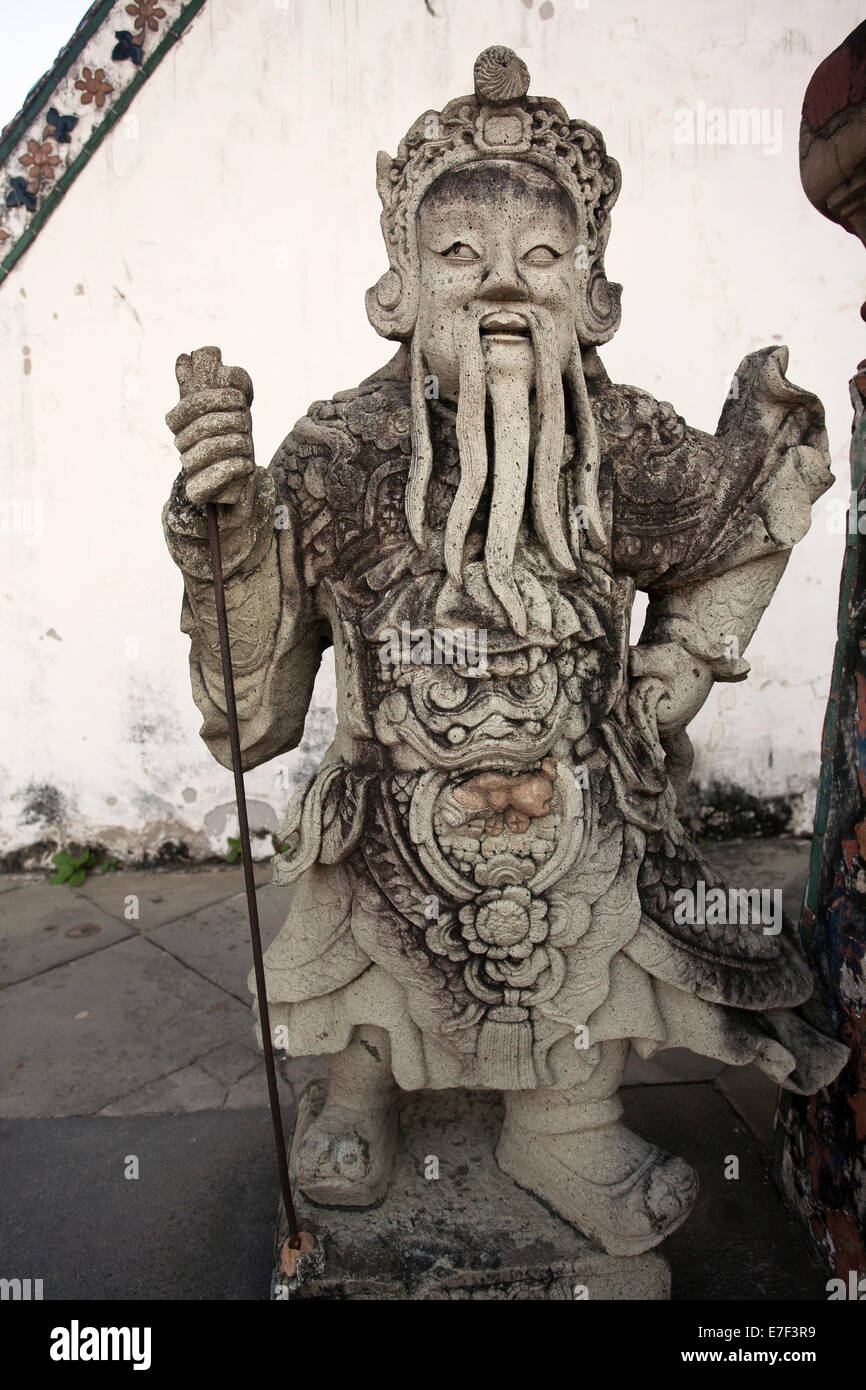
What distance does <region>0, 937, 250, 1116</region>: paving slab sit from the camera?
8.34ft

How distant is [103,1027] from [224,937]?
0.59 metres

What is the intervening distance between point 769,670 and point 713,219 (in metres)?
1.72

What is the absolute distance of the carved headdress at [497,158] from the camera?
165 cm

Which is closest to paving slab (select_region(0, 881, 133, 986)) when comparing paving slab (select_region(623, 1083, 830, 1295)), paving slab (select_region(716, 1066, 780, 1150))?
paving slab (select_region(623, 1083, 830, 1295))

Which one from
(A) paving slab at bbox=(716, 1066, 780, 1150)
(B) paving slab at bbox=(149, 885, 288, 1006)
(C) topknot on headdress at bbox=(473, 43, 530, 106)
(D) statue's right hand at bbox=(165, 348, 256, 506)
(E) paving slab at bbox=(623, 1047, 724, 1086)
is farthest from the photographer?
(B) paving slab at bbox=(149, 885, 288, 1006)

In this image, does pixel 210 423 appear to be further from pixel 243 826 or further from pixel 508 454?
pixel 243 826

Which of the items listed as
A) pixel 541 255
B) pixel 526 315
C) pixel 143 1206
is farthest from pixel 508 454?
pixel 143 1206

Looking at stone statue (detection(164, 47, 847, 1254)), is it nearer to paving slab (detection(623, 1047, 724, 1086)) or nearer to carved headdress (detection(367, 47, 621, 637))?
carved headdress (detection(367, 47, 621, 637))

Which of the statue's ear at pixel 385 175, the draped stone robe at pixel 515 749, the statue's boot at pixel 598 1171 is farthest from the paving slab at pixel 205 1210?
the statue's ear at pixel 385 175

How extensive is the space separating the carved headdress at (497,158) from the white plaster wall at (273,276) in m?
2.03

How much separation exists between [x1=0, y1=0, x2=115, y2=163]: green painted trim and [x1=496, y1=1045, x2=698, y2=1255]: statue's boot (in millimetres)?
3428

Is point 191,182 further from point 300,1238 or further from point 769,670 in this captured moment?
point 300,1238

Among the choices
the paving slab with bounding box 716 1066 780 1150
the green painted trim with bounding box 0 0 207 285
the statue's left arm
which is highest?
the green painted trim with bounding box 0 0 207 285

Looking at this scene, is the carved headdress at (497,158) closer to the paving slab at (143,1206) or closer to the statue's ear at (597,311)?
the statue's ear at (597,311)
